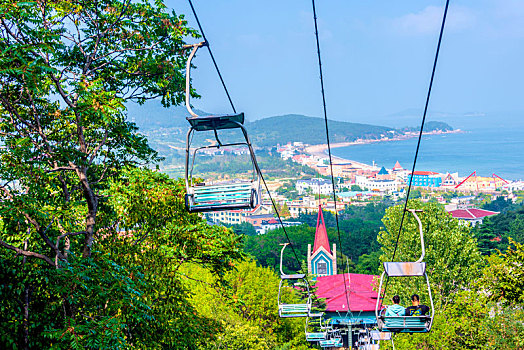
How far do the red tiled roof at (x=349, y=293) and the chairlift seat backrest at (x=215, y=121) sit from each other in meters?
50.0

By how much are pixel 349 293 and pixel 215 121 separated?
5710 cm

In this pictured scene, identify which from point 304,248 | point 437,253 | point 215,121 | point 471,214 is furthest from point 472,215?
point 215,121

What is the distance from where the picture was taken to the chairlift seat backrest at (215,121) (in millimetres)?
6492

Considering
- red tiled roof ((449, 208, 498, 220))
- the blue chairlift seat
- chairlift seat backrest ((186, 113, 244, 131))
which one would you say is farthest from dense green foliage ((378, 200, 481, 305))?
red tiled roof ((449, 208, 498, 220))

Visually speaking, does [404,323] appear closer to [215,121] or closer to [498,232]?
[215,121]

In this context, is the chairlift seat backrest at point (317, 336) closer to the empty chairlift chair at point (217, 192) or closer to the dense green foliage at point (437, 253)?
the empty chairlift chair at point (217, 192)

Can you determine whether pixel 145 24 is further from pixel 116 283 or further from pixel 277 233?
pixel 277 233

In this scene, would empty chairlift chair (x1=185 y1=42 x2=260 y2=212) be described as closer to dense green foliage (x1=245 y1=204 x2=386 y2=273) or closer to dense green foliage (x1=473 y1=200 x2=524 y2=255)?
dense green foliage (x1=245 y1=204 x2=386 y2=273)

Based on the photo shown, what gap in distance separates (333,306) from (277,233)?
45.1m

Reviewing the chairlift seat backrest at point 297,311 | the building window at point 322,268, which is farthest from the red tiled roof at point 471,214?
the chairlift seat backrest at point 297,311

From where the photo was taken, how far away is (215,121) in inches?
265

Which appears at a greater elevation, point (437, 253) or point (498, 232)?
point (437, 253)

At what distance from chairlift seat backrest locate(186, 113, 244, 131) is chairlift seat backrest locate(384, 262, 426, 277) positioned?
16.2 feet

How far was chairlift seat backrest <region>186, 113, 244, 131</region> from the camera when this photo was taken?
649 cm
